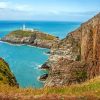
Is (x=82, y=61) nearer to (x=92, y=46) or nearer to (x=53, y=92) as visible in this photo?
(x=92, y=46)

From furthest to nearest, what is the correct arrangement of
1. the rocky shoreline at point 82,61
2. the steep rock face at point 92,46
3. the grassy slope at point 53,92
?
the rocky shoreline at point 82,61, the steep rock face at point 92,46, the grassy slope at point 53,92

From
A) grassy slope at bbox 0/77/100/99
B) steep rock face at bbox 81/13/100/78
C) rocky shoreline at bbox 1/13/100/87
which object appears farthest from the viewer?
rocky shoreline at bbox 1/13/100/87

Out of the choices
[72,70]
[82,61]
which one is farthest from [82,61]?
[72,70]

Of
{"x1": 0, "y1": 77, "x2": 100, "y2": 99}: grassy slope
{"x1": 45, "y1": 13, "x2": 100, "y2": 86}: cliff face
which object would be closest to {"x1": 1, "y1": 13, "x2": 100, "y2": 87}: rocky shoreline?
{"x1": 45, "y1": 13, "x2": 100, "y2": 86}: cliff face

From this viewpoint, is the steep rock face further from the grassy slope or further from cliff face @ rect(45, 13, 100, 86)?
the grassy slope

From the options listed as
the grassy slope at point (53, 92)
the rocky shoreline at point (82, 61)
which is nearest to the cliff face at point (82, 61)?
the rocky shoreline at point (82, 61)

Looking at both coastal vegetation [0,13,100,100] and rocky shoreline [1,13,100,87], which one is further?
rocky shoreline [1,13,100,87]

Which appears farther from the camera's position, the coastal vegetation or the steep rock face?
the steep rock face

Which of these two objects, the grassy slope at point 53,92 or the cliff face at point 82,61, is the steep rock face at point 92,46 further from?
the grassy slope at point 53,92

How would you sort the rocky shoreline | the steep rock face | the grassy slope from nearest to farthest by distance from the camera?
the grassy slope
the steep rock face
the rocky shoreline

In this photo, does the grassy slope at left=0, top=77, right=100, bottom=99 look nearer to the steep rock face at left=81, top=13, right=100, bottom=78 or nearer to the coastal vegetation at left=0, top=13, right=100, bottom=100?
the coastal vegetation at left=0, top=13, right=100, bottom=100
